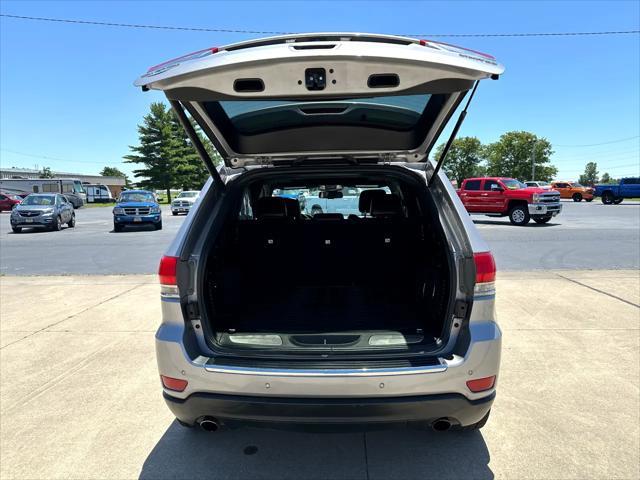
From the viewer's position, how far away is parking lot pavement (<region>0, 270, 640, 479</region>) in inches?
93.9

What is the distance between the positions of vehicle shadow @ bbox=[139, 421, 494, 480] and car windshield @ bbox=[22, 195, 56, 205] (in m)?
18.2

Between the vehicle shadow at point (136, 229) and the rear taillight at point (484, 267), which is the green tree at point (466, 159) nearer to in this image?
the vehicle shadow at point (136, 229)

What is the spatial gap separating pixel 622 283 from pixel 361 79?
6655 mm

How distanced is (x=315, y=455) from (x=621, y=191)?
121ft

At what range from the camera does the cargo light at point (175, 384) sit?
2.06m

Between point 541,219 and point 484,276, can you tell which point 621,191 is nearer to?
point 541,219

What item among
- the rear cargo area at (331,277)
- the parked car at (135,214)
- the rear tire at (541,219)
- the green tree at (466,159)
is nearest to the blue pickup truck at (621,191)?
the rear tire at (541,219)

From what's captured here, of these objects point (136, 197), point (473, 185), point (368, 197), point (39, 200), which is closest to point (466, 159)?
point (473, 185)

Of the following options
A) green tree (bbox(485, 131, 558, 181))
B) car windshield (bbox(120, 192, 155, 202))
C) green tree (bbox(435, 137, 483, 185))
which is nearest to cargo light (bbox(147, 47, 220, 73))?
car windshield (bbox(120, 192, 155, 202))

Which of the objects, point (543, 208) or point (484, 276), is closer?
point (484, 276)

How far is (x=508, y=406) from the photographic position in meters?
3.02

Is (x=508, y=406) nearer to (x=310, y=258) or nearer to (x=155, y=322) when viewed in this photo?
(x=310, y=258)

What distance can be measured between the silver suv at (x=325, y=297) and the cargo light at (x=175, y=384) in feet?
0.03

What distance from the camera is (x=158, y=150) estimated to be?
53000 millimetres
